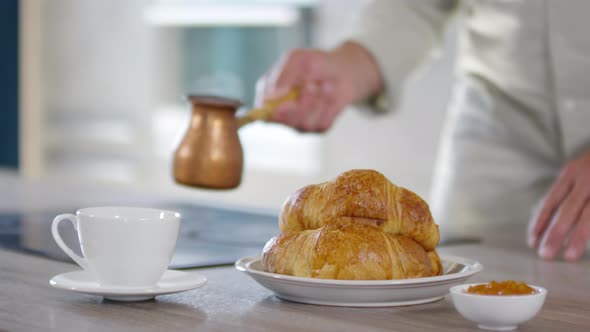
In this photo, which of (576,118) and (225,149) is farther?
(576,118)

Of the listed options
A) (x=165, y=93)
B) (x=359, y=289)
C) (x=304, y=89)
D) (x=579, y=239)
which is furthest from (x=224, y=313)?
(x=165, y=93)

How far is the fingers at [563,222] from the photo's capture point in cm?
117

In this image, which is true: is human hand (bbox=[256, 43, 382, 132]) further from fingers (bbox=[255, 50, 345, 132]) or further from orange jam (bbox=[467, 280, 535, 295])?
orange jam (bbox=[467, 280, 535, 295])

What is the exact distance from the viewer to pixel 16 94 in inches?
196

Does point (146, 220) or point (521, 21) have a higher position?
point (521, 21)

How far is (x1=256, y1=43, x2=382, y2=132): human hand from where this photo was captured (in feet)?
4.91

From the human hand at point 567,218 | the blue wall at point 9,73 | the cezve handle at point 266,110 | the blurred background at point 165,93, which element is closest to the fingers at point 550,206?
the human hand at point 567,218

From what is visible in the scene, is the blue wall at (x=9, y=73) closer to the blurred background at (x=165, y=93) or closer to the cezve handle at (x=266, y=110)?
the blurred background at (x=165, y=93)

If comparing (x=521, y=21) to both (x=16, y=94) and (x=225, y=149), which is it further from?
(x=16, y=94)

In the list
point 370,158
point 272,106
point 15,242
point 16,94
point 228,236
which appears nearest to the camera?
point 15,242

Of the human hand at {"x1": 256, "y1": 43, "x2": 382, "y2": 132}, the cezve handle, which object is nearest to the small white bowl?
the cezve handle

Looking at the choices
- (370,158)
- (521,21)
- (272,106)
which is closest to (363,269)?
(272,106)

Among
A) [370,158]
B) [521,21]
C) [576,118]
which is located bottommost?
[370,158]

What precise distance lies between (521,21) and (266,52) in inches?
95.0
